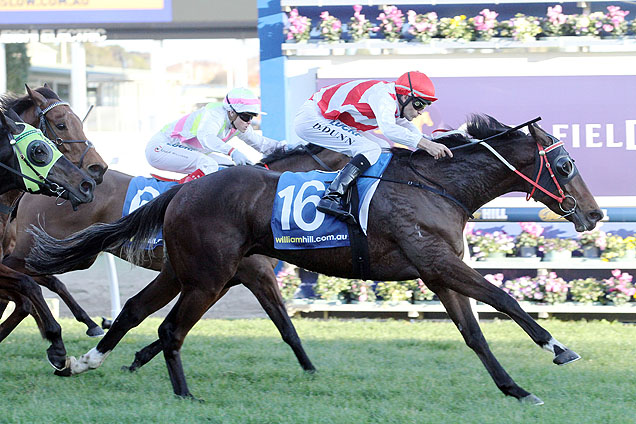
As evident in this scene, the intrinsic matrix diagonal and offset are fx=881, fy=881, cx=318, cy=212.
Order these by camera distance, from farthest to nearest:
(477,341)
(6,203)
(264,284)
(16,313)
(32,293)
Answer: (16,313) < (264,284) < (6,203) < (32,293) < (477,341)

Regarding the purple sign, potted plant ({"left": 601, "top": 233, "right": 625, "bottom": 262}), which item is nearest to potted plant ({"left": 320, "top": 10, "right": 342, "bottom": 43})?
the purple sign

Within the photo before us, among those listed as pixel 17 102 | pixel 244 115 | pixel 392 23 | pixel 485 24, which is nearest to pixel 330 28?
pixel 392 23

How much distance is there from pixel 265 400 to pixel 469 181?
1547mm

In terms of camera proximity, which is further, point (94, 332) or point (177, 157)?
point (94, 332)

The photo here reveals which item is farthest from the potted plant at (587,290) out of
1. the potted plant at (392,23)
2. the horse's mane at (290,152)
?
the horse's mane at (290,152)

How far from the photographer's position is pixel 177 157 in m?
6.25

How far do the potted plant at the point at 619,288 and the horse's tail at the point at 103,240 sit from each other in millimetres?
4231

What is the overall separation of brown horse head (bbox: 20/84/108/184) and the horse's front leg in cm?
216

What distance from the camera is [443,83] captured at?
7.89 m

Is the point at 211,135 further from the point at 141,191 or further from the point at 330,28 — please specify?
the point at 330,28

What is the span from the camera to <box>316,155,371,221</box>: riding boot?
448cm

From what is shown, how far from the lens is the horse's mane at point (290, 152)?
557 centimetres

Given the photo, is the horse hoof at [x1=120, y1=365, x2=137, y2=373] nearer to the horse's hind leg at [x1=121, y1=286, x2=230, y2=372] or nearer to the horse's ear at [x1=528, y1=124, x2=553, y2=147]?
the horse's hind leg at [x1=121, y1=286, x2=230, y2=372]

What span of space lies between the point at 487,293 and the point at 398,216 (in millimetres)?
601
